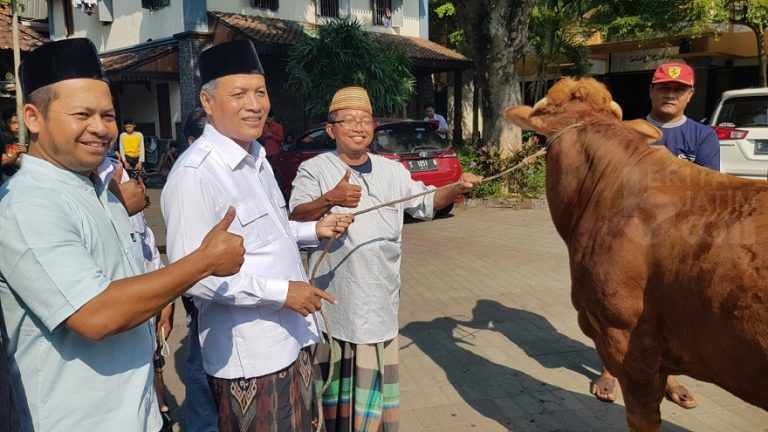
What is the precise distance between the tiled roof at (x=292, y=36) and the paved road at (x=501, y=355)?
1012 centimetres

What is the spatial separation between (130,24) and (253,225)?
774 inches

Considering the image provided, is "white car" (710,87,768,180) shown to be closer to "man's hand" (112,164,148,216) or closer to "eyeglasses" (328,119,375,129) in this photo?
"eyeglasses" (328,119,375,129)

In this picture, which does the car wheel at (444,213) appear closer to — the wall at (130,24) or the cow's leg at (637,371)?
the cow's leg at (637,371)

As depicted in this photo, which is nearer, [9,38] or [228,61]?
[228,61]

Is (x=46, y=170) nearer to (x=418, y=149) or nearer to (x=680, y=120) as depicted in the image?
(x=680, y=120)

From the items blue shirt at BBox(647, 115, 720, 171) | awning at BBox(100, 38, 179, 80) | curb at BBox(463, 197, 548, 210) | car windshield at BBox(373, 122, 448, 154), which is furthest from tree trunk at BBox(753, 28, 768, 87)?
awning at BBox(100, 38, 179, 80)

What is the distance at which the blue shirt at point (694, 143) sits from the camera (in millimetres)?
3887

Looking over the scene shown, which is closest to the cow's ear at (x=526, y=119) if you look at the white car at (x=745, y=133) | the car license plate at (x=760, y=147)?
the white car at (x=745, y=133)

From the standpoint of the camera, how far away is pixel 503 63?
37.9 feet

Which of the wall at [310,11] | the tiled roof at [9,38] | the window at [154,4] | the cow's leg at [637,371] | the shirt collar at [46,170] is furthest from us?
the tiled roof at [9,38]

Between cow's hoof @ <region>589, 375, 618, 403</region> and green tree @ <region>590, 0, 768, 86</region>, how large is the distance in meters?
12.5

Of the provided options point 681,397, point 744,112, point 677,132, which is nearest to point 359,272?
point 681,397

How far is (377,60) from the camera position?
47.6ft

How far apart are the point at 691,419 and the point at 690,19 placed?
1338 cm
